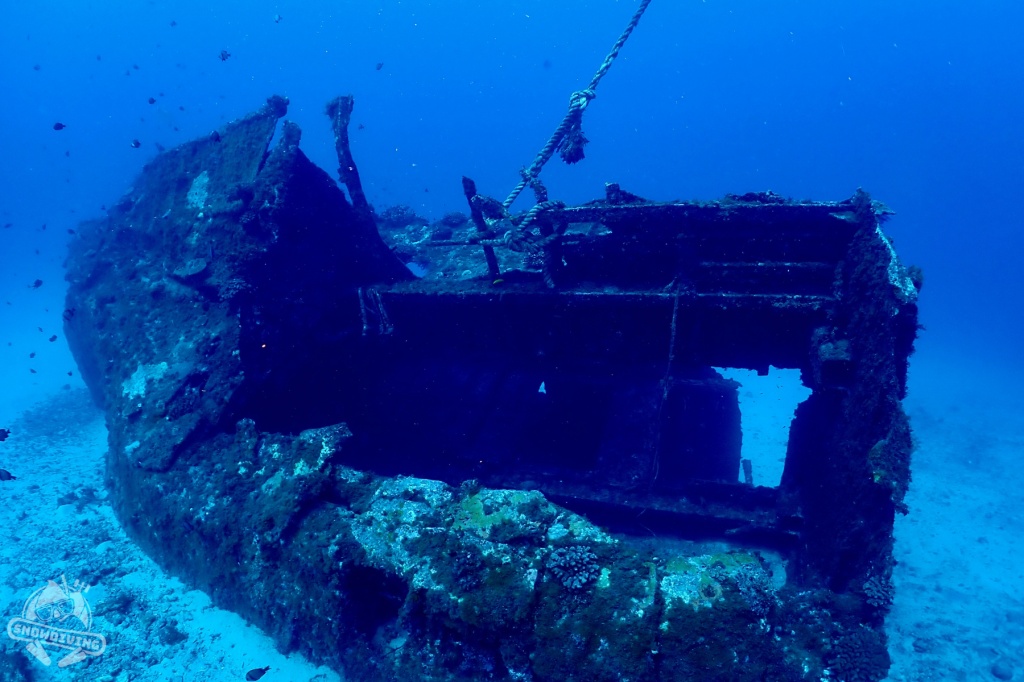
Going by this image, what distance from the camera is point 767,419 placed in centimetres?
1859

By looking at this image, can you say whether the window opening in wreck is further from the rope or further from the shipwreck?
the rope

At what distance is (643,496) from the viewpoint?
649 cm

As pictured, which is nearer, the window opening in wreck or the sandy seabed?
the sandy seabed

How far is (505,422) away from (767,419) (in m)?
14.2

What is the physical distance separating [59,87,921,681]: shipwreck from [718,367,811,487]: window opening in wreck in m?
5.31

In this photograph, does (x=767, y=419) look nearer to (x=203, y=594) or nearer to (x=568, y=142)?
(x=568, y=142)

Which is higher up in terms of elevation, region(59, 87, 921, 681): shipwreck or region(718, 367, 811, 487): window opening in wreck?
region(718, 367, 811, 487): window opening in wreck

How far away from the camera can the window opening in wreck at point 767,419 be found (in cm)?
1434

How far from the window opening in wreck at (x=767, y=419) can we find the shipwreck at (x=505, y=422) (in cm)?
531

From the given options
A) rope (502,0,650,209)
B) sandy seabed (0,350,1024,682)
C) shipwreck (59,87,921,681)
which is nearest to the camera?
shipwreck (59,87,921,681)

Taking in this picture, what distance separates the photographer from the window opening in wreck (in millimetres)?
14343

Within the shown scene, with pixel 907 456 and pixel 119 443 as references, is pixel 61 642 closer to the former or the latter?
pixel 119 443

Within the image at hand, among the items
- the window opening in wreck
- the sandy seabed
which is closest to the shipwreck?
the sandy seabed

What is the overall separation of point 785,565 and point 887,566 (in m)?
1.68
